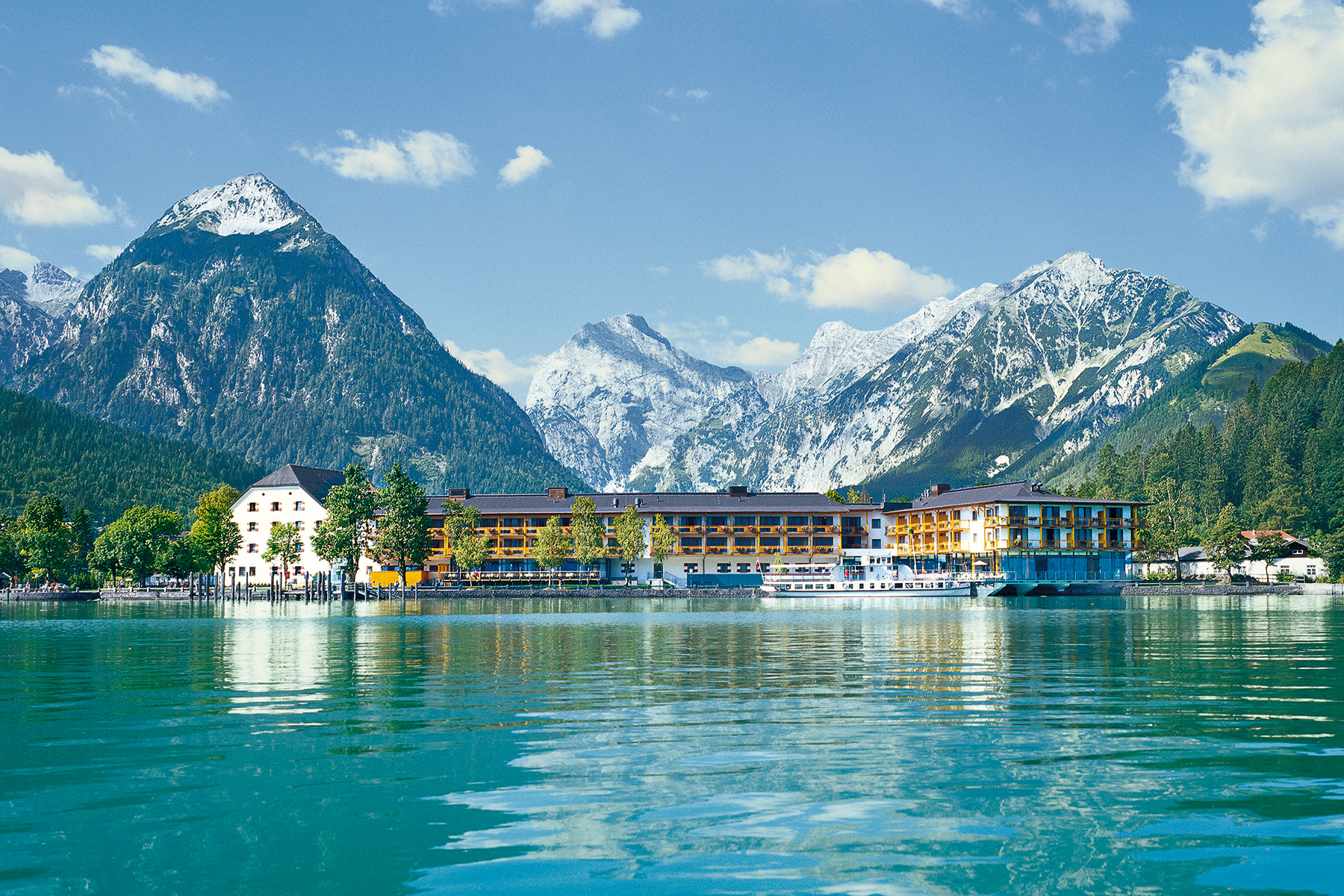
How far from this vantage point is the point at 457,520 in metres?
177

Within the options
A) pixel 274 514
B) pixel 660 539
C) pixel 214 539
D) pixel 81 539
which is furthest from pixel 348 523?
pixel 81 539

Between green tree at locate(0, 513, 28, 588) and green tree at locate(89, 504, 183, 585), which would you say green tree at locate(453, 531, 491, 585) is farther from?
green tree at locate(0, 513, 28, 588)

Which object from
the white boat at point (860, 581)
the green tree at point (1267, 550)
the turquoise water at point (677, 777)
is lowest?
the white boat at point (860, 581)

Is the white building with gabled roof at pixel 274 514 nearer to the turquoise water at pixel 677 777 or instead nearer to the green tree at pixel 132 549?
the green tree at pixel 132 549

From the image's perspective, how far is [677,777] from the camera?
51.9 feet

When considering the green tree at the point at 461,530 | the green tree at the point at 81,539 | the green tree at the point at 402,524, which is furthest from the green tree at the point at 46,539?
the green tree at the point at 461,530

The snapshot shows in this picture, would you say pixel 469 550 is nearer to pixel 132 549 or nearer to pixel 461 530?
pixel 461 530

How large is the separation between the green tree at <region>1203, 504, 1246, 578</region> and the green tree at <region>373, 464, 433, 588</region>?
401 ft

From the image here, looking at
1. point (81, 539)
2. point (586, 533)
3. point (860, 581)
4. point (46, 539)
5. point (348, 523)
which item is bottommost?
point (860, 581)

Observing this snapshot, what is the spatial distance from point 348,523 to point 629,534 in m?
49.6

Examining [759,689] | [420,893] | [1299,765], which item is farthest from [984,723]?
[420,893]

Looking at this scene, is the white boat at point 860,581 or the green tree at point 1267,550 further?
the green tree at point 1267,550

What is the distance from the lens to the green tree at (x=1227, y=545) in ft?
534

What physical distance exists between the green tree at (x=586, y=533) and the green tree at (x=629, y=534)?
3.20 m
